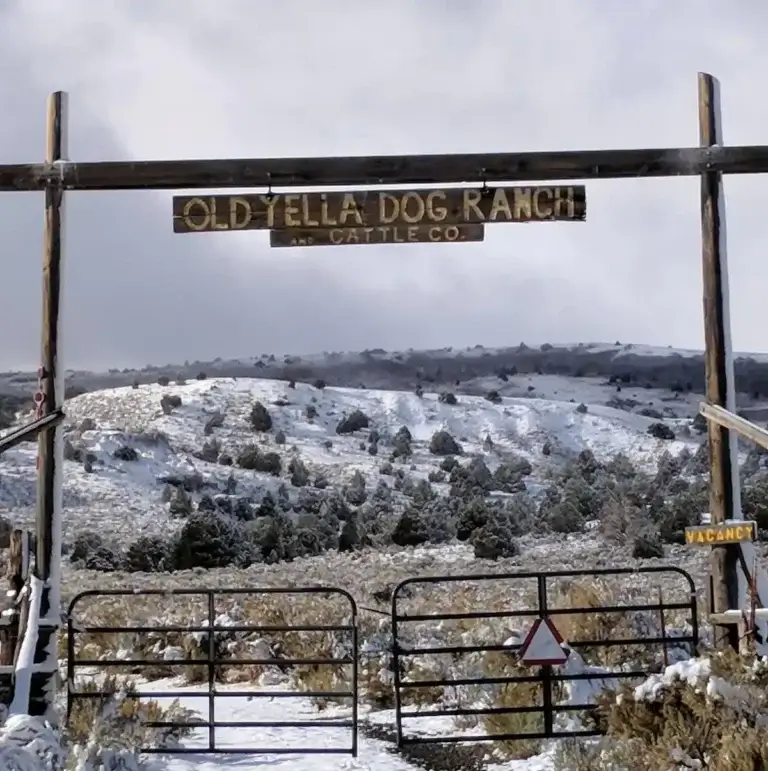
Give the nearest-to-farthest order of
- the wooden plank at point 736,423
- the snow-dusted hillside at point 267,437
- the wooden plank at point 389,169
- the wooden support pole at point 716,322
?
the wooden plank at point 736,423 < the wooden support pole at point 716,322 < the wooden plank at point 389,169 < the snow-dusted hillside at point 267,437

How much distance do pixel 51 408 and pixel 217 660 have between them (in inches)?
89.4

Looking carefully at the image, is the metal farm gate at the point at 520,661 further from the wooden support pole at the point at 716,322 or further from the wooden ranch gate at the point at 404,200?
the wooden ranch gate at the point at 404,200

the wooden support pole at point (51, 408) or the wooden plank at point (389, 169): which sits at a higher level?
the wooden plank at point (389, 169)

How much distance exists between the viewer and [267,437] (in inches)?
2076

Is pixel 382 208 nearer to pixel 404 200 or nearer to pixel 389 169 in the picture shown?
pixel 404 200

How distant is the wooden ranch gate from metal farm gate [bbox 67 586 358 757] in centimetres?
122

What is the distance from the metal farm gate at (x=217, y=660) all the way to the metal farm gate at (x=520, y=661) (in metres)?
0.62

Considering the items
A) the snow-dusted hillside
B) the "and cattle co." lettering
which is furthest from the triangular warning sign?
the snow-dusted hillside

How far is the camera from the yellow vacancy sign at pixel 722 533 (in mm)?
7238

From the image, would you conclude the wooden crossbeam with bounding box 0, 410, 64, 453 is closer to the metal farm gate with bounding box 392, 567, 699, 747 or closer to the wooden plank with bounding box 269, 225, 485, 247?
the wooden plank with bounding box 269, 225, 485, 247

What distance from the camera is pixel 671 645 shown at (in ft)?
33.9

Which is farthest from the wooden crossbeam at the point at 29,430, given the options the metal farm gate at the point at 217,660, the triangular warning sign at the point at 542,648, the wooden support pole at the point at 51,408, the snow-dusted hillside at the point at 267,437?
the snow-dusted hillside at the point at 267,437

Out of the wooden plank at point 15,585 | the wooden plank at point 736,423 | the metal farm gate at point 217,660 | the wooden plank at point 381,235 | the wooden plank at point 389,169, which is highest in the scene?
the wooden plank at point 389,169

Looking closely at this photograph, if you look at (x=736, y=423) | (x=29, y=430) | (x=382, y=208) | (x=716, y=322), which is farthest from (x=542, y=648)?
(x=29, y=430)
